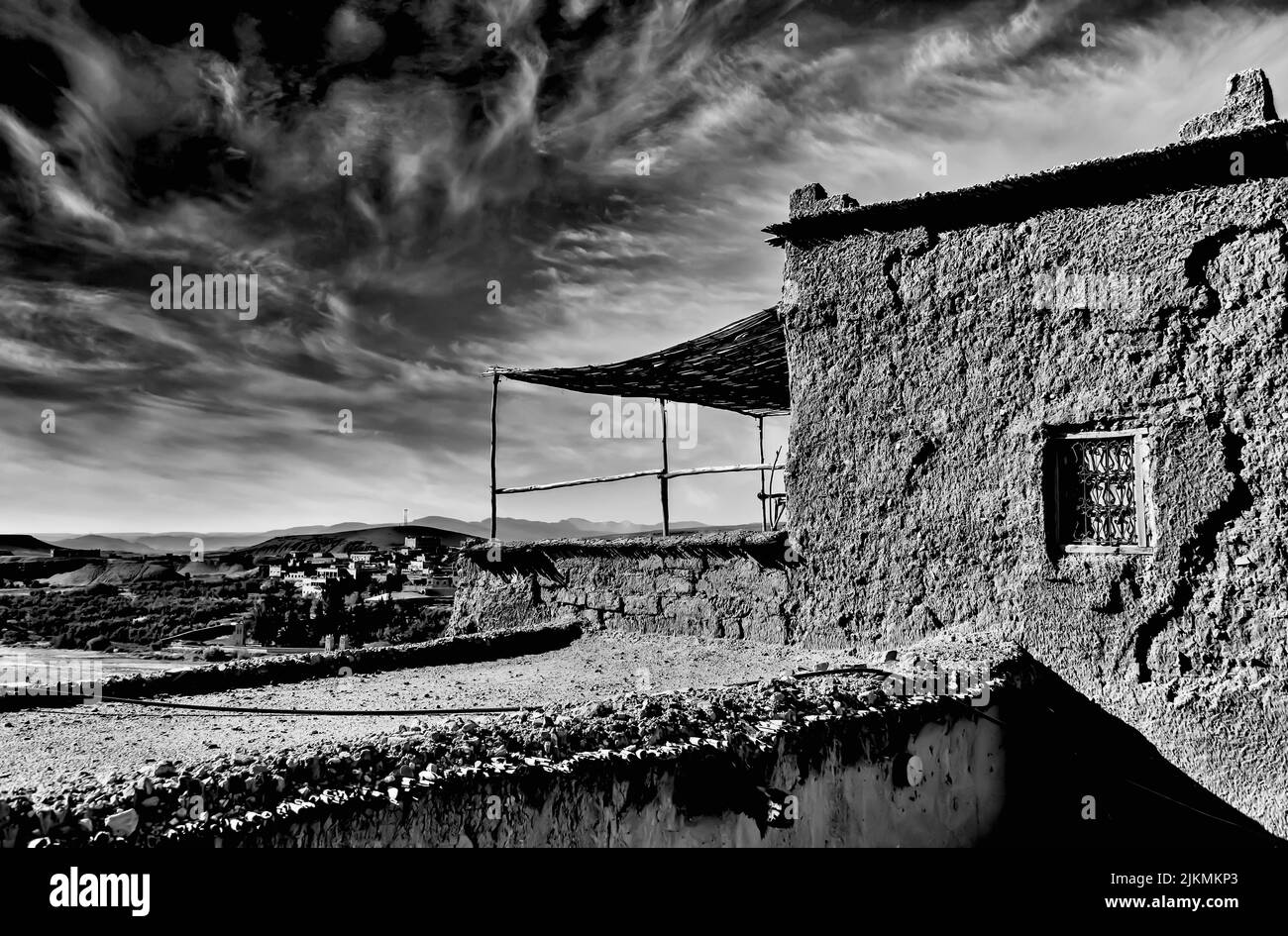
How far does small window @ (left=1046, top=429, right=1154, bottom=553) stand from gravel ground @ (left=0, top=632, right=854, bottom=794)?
193 cm

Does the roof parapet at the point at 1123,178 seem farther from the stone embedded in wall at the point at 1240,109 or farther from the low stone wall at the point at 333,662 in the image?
the low stone wall at the point at 333,662

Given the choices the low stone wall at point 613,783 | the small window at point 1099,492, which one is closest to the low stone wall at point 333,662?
the low stone wall at point 613,783

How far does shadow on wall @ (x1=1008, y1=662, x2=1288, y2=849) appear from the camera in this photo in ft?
19.7

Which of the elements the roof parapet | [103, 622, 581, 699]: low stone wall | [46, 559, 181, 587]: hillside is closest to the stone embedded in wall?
the roof parapet

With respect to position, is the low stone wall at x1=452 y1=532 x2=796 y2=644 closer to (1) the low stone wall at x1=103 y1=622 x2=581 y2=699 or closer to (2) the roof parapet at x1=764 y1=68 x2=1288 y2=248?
(1) the low stone wall at x1=103 y1=622 x2=581 y2=699

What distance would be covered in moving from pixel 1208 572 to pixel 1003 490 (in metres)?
1.40

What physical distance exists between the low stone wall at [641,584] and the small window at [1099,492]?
2218mm

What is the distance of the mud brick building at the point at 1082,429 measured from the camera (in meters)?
5.95

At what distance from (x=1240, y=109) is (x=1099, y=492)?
9.10 ft

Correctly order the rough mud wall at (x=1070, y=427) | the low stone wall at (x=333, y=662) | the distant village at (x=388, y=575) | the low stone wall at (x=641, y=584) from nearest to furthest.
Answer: the rough mud wall at (x=1070, y=427) < the low stone wall at (x=333, y=662) < the low stone wall at (x=641, y=584) < the distant village at (x=388, y=575)

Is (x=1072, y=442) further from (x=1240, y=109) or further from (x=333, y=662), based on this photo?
(x=333, y=662)
